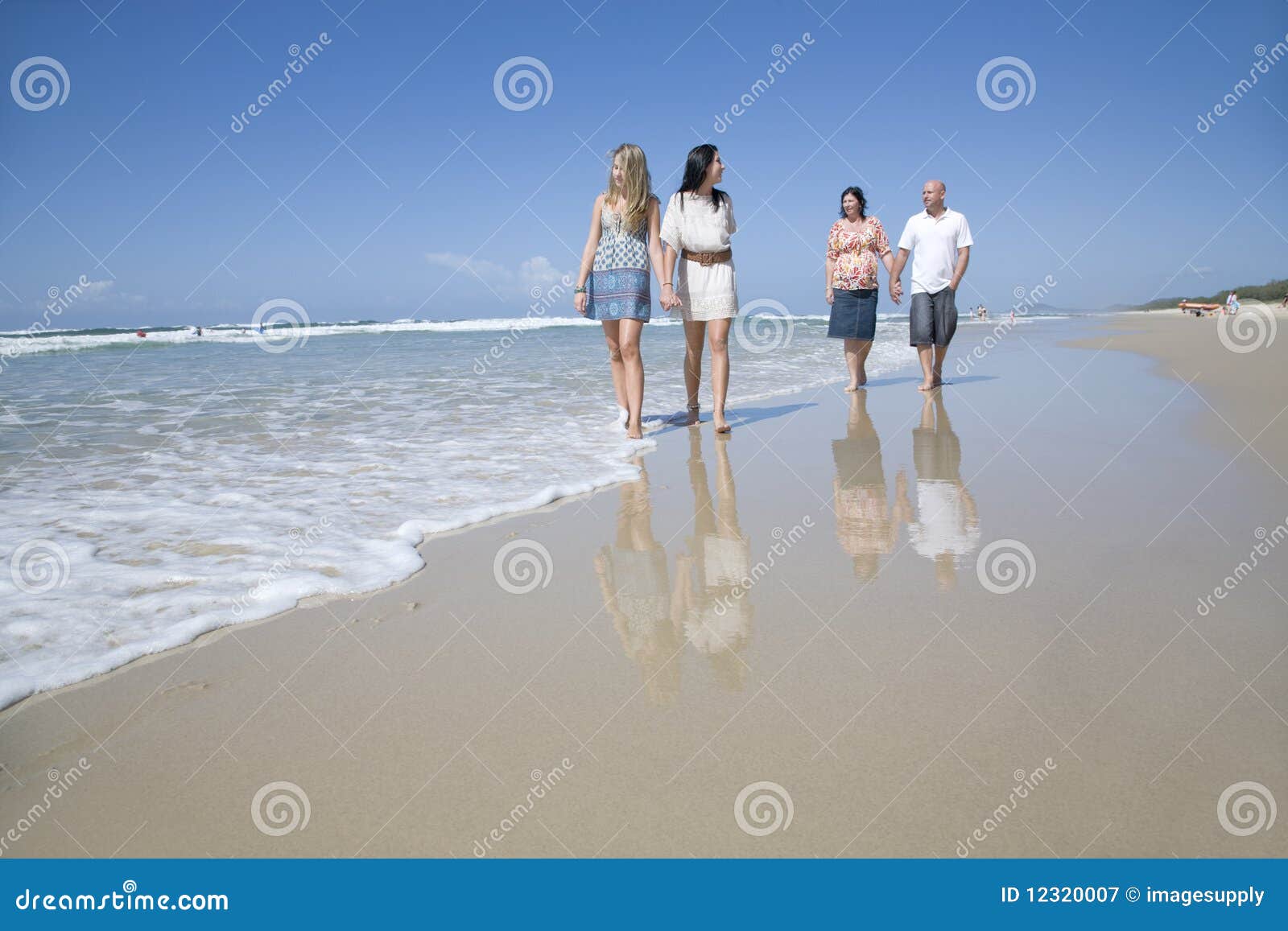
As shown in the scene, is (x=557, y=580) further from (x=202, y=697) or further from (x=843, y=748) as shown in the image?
(x=843, y=748)

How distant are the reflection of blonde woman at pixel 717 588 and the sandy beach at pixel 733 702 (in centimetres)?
2

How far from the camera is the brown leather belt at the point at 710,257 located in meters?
6.00

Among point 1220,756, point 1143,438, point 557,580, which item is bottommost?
point 1220,756

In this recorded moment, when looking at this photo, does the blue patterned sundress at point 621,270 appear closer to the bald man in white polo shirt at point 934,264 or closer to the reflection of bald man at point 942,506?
the reflection of bald man at point 942,506

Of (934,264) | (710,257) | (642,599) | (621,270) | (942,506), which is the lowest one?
(642,599)

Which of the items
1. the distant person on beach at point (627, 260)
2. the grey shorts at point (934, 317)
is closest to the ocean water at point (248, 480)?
the distant person on beach at point (627, 260)

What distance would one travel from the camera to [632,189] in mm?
5715

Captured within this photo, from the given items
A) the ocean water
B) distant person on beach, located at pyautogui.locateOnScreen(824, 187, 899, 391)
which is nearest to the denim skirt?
distant person on beach, located at pyautogui.locateOnScreen(824, 187, 899, 391)

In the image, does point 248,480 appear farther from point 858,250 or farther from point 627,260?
point 858,250

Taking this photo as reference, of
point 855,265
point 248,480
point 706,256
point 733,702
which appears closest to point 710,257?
point 706,256

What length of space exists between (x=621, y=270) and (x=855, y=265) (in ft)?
10.4

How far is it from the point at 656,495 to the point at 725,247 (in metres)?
2.67

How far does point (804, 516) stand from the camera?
357 centimetres

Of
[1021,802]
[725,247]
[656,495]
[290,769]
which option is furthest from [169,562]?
[725,247]
